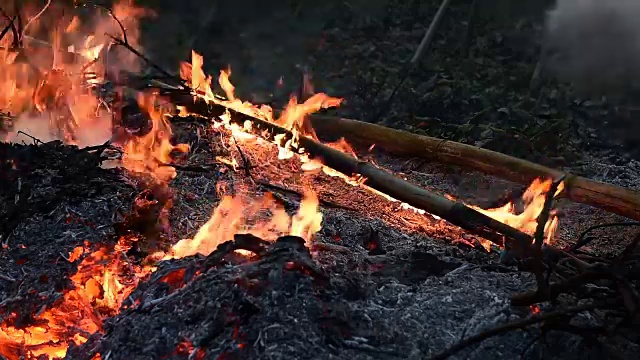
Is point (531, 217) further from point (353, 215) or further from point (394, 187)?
point (353, 215)

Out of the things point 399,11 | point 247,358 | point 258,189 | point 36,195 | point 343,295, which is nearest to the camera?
point 247,358

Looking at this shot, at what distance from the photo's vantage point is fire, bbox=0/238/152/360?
3.14 meters

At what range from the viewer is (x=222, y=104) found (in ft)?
17.0

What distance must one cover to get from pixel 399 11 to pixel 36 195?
269 inches

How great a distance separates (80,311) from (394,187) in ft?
6.78

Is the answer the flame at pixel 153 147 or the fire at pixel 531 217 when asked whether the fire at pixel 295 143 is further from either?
the flame at pixel 153 147

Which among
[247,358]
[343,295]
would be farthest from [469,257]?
[247,358]

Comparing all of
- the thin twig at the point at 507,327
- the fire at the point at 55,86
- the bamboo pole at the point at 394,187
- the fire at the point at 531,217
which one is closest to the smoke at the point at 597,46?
the fire at the point at 531,217

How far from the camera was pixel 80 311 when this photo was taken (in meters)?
3.31

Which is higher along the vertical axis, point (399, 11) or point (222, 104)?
point (399, 11)

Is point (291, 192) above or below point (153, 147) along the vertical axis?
below

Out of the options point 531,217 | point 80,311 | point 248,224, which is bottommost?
point 80,311

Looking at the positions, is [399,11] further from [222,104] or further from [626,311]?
[626,311]

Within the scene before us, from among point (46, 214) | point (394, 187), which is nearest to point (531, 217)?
point (394, 187)
